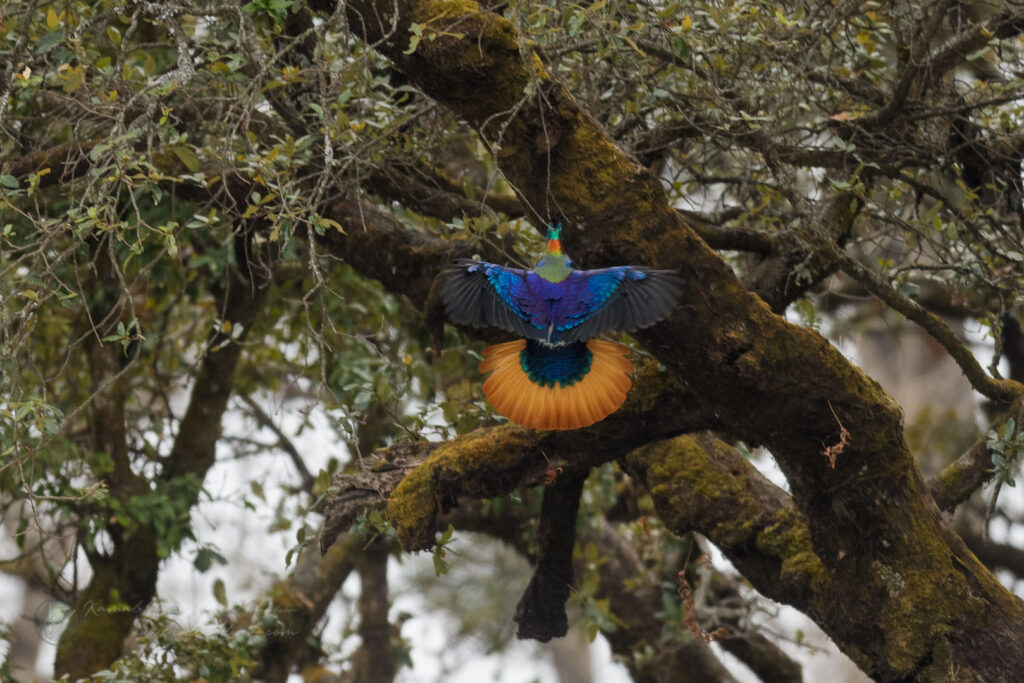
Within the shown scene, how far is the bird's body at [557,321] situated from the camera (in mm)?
2578

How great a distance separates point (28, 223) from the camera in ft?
12.1

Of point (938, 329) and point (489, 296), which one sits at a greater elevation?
point (489, 296)

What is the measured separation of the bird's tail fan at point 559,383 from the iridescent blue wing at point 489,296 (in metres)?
0.16

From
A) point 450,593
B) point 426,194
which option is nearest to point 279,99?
point 426,194

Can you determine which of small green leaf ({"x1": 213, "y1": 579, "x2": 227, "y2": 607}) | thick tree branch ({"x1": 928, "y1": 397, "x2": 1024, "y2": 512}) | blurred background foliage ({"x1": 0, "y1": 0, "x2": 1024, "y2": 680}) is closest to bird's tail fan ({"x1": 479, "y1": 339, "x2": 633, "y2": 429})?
blurred background foliage ({"x1": 0, "y1": 0, "x2": 1024, "y2": 680})

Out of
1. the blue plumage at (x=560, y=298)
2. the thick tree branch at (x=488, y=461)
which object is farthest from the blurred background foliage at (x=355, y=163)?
the blue plumage at (x=560, y=298)

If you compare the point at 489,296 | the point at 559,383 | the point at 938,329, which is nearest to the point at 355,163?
the point at 489,296

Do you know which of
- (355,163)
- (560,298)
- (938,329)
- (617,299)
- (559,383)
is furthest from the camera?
(355,163)

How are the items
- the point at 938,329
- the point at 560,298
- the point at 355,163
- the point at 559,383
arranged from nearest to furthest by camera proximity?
1. the point at 560,298
2. the point at 559,383
3. the point at 938,329
4. the point at 355,163

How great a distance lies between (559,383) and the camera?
9.59 feet

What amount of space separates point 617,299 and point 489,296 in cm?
40

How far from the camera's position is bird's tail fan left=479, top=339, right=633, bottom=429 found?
2895 millimetres

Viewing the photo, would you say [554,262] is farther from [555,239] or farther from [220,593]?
[220,593]

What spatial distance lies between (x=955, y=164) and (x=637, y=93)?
1.16 metres
